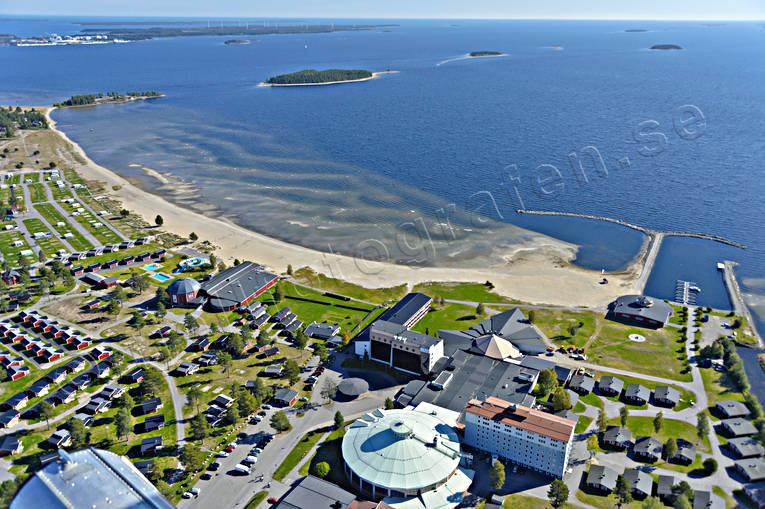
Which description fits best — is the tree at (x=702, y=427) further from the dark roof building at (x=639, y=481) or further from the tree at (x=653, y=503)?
the tree at (x=653, y=503)

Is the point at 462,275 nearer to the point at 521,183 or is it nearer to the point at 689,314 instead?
the point at 689,314

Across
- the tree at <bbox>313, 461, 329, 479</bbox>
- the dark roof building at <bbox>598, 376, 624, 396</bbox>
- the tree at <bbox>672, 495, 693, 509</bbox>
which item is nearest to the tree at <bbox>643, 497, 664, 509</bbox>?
the tree at <bbox>672, 495, 693, 509</bbox>

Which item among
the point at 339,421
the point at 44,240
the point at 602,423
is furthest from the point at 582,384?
the point at 44,240

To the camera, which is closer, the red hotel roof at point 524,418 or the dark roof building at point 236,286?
the red hotel roof at point 524,418

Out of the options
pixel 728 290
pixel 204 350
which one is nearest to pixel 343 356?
pixel 204 350

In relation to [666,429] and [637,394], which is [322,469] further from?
[637,394]

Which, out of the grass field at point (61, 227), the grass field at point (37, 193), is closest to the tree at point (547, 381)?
the grass field at point (61, 227)
